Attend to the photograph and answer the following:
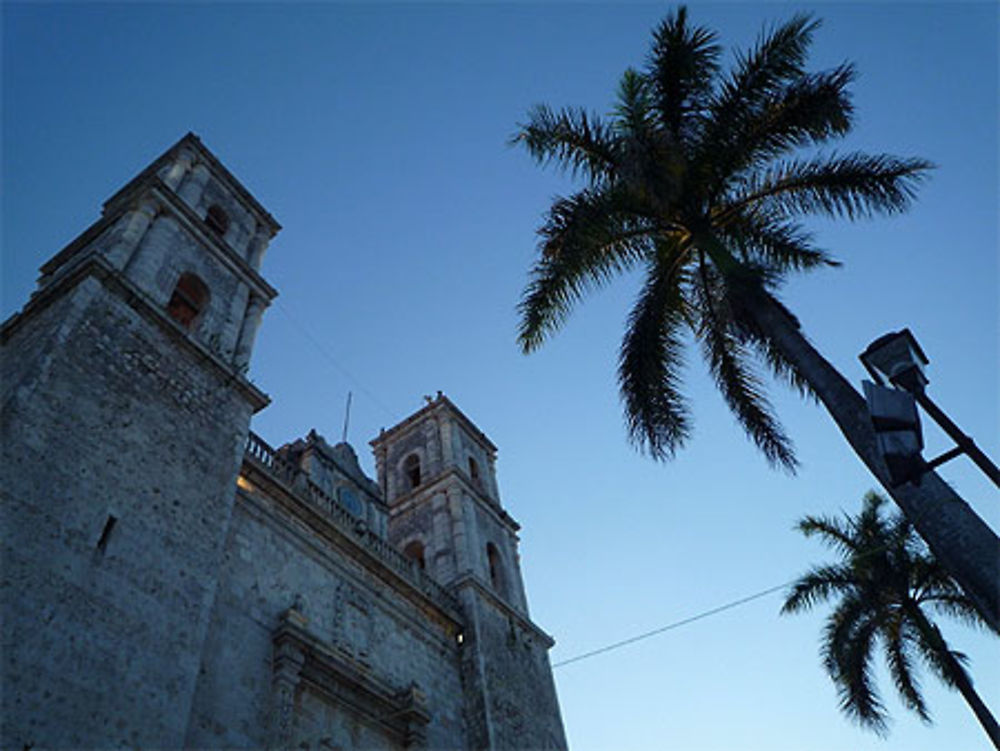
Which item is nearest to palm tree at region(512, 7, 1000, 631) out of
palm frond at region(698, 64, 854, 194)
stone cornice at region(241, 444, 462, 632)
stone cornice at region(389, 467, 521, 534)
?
palm frond at region(698, 64, 854, 194)

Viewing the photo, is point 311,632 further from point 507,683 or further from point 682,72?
point 682,72

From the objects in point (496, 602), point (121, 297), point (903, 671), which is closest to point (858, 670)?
point (903, 671)

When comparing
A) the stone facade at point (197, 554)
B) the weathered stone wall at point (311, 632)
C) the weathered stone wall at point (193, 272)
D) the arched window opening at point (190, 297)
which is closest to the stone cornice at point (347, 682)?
the stone facade at point (197, 554)

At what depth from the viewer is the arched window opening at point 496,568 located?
24.2m

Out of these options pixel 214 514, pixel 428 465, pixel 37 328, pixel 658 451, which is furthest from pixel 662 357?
pixel 428 465

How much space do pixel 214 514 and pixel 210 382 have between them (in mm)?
3224

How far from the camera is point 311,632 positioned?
14766mm

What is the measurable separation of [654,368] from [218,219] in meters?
14.1

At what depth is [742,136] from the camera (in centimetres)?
1239

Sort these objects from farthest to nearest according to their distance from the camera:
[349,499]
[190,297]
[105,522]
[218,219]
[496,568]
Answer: [496,568] → [349,499] → [218,219] → [190,297] → [105,522]

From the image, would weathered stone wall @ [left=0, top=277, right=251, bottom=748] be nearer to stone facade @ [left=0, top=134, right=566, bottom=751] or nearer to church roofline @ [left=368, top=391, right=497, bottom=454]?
stone facade @ [left=0, top=134, right=566, bottom=751]

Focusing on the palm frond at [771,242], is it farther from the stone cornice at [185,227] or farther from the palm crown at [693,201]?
the stone cornice at [185,227]

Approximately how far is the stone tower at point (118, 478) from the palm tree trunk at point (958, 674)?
601 inches

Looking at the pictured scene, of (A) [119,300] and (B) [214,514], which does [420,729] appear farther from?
(A) [119,300]
